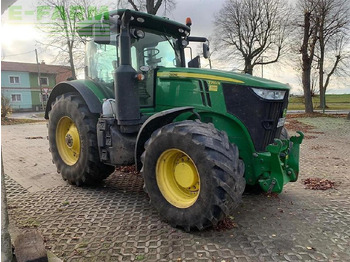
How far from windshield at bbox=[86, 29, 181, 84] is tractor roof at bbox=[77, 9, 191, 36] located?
10cm

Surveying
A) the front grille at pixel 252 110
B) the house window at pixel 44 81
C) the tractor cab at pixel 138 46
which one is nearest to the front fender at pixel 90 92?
the tractor cab at pixel 138 46

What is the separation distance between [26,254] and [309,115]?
21533 mm

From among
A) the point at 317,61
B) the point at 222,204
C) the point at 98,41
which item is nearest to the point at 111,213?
the point at 222,204

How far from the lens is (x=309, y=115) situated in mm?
20922

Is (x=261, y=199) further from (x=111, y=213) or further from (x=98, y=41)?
(x=98, y=41)

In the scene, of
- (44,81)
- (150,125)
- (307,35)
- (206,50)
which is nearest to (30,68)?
(44,81)

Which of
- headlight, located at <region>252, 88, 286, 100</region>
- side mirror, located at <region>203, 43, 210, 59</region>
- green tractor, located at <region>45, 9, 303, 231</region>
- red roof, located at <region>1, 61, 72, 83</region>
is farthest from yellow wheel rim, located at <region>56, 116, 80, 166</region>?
red roof, located at <region>1, 61, 72, 83</region>

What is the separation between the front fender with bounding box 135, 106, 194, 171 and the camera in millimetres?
3494

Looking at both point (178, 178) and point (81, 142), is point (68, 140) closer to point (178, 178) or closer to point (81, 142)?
point (81, 142)

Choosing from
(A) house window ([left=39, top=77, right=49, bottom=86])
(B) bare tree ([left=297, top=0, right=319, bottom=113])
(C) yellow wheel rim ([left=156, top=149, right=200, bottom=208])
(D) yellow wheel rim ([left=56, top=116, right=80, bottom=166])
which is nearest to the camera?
(C) yellow wheel rim ([left=156, top=149, right=200, bottom=208])

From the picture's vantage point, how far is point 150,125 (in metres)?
3.66

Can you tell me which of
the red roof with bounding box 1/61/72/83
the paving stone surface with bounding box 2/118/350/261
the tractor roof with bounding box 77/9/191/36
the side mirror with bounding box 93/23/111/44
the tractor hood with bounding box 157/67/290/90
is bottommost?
the paving stone surface with bounding box 2/118/350/261

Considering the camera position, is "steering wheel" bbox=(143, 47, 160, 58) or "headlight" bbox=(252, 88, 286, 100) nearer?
"headlight" bbox=(252, 88, 286, 100)

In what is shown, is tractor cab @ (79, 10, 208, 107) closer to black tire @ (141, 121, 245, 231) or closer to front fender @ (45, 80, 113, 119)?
front fender @ (45, 80, 113, 119)
